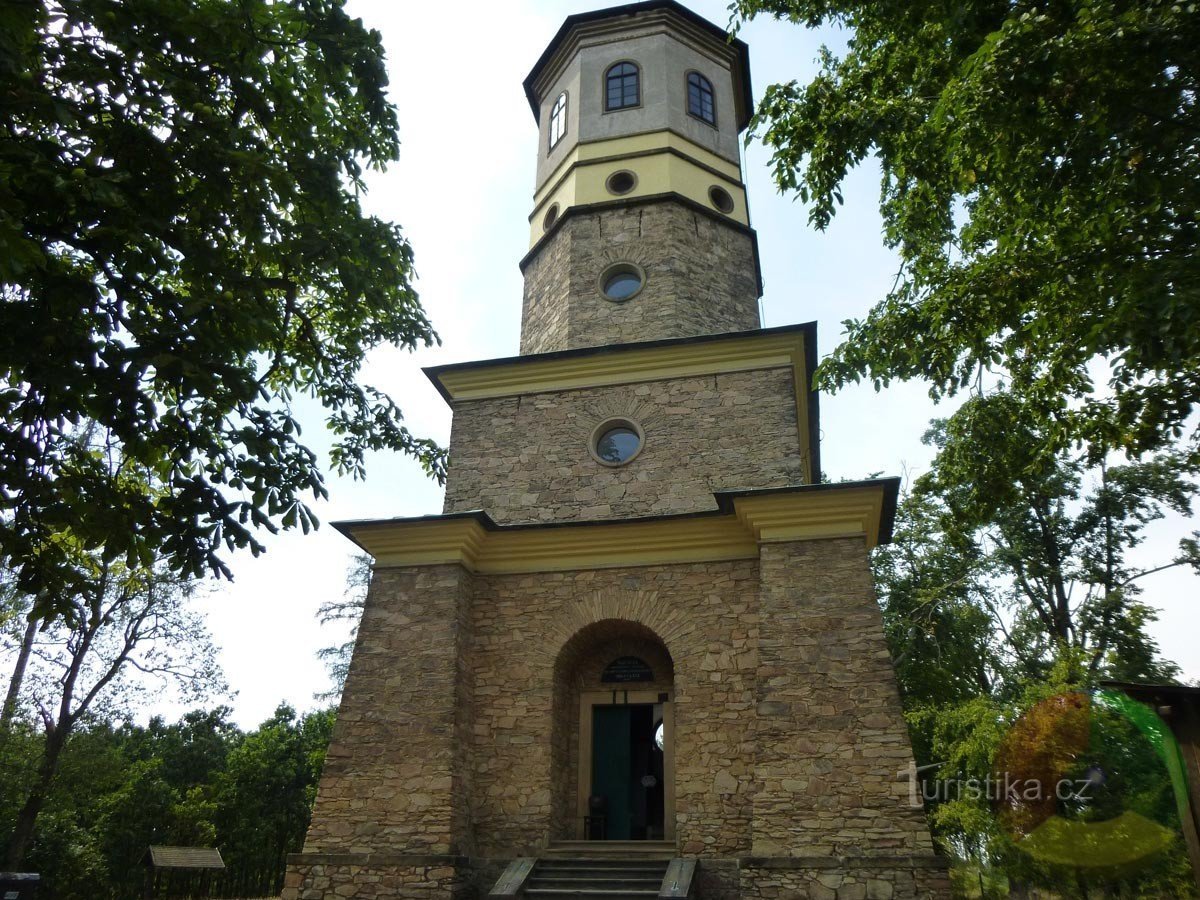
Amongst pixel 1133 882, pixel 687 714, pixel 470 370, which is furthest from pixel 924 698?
pixel 470 370

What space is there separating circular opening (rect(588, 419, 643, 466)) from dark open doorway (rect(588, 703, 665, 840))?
127 inches

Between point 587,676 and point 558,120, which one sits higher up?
point 558,120

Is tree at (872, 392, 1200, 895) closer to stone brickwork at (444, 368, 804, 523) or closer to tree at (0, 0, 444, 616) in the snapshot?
stone brickwork at (444, 368, 804, 523)

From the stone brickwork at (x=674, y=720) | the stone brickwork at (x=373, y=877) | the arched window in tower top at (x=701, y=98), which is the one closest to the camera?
the stone brickwork at (x=674, y=720)

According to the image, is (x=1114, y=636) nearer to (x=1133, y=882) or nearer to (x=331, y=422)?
(x=1133, y=882)

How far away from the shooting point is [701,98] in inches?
575

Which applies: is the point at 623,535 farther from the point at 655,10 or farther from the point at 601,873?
the point at 655,10

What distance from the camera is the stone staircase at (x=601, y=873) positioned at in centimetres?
789

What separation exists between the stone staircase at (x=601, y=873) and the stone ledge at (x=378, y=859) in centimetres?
65

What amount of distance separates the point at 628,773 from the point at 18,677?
48.1ft

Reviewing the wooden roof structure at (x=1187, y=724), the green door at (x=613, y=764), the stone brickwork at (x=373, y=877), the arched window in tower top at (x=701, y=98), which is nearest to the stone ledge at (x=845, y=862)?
the wooden roof structure at (x=1187, y=724)

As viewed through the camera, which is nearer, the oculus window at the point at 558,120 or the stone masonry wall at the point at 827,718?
the stone masonry wall at the point at 827,718

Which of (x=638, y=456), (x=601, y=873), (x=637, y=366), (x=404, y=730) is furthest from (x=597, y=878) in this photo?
(x=637, y=366)

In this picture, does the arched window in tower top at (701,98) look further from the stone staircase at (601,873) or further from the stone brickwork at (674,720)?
the stone staircase at (601,873)
